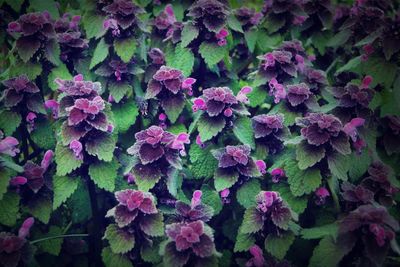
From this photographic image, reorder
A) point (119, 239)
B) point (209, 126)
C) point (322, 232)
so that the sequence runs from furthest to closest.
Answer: point (209, 126)
point (322, 232)
point (119, 239)

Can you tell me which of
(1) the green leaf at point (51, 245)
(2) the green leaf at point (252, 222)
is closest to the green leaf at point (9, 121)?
(1) the green leaf at point (51, 245)

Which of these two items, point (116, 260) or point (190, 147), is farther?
point (190, 147)

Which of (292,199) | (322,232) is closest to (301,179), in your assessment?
(292,199)

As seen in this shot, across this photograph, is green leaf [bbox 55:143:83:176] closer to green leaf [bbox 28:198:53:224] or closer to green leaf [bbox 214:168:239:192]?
green leaf [bbox 28:198:53:224]

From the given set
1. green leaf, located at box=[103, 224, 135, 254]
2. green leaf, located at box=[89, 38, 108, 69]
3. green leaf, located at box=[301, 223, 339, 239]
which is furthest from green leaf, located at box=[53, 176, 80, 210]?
green leaf, located at box=[301, 223, 339, 239]

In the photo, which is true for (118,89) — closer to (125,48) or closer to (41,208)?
(125,48)

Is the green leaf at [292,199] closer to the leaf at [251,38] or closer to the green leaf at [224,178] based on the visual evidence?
the green leaf at [224,178]
